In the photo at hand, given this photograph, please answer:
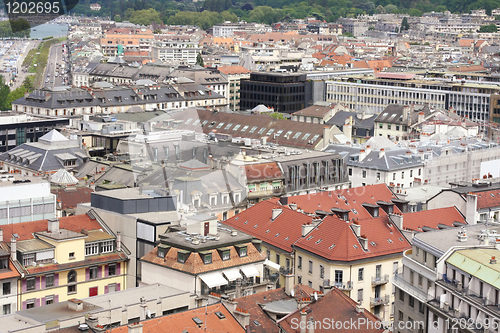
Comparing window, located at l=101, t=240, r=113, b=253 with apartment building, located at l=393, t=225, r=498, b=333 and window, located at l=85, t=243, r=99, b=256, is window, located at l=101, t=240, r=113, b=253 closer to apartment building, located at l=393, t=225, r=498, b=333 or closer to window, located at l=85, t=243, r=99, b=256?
window, located at l=85, t=243, r=99, b=256

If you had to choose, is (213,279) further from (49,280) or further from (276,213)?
(276,213)

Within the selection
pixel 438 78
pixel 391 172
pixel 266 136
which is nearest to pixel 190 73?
pixel 438 78

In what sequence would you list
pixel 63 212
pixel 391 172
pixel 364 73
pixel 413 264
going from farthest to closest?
pixel 364 73, pixel 391 172, pixel 63 212, pixel 413 264

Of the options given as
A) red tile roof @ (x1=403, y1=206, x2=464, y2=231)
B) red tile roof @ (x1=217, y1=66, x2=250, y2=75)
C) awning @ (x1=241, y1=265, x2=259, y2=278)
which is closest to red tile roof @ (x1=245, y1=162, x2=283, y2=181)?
red tile roof @ (x1=403, y1=206, x2=464, y2=231)

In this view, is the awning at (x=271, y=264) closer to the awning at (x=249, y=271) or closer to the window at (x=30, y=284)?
the awning at (x=249, y=271)

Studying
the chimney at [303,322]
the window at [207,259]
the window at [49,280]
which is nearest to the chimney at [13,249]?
the window at [49,280]

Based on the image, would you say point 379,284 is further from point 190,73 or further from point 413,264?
point 190,73

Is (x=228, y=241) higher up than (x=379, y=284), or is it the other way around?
(x=228, y=241)

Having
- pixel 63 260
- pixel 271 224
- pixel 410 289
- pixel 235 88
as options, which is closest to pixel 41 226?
pixel 63 260
